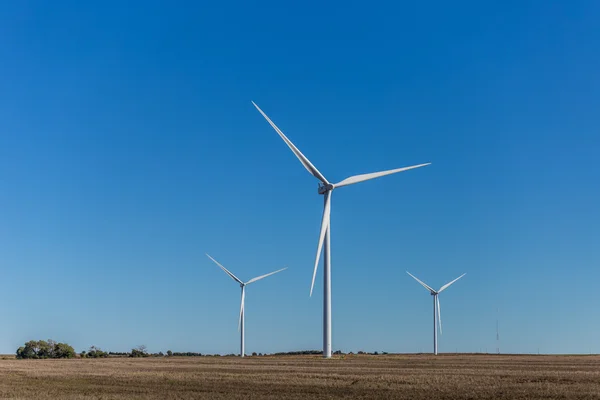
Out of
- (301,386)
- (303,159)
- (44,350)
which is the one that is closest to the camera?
(301,386)

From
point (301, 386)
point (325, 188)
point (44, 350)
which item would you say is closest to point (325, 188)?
point (325, 188)

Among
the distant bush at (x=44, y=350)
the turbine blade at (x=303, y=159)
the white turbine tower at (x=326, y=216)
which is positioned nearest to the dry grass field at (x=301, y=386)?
the white turbine tower at (x=326, y=216)

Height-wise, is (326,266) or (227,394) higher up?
(326,266)

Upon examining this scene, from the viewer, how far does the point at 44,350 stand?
135250 mm

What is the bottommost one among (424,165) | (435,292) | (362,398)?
(362,398)

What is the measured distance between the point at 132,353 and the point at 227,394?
→ 110 m

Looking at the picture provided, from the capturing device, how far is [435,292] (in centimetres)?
13225

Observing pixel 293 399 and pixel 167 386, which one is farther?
pixel 167 386

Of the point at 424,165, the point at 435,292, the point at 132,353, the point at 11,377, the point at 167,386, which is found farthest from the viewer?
the point at 132,353

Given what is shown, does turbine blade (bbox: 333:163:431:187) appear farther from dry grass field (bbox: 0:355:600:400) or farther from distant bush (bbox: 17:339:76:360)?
distant bush (bbox: 17:339:76:360)

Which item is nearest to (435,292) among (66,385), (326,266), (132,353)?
(326,266)

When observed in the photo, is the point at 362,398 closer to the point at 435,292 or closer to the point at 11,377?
the point at 11,377

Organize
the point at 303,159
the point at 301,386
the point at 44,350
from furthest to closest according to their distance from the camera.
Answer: the point at 44,350 < the point at 303,159 < the point at 301,386

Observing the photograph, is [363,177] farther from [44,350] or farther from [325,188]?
[44,350]
